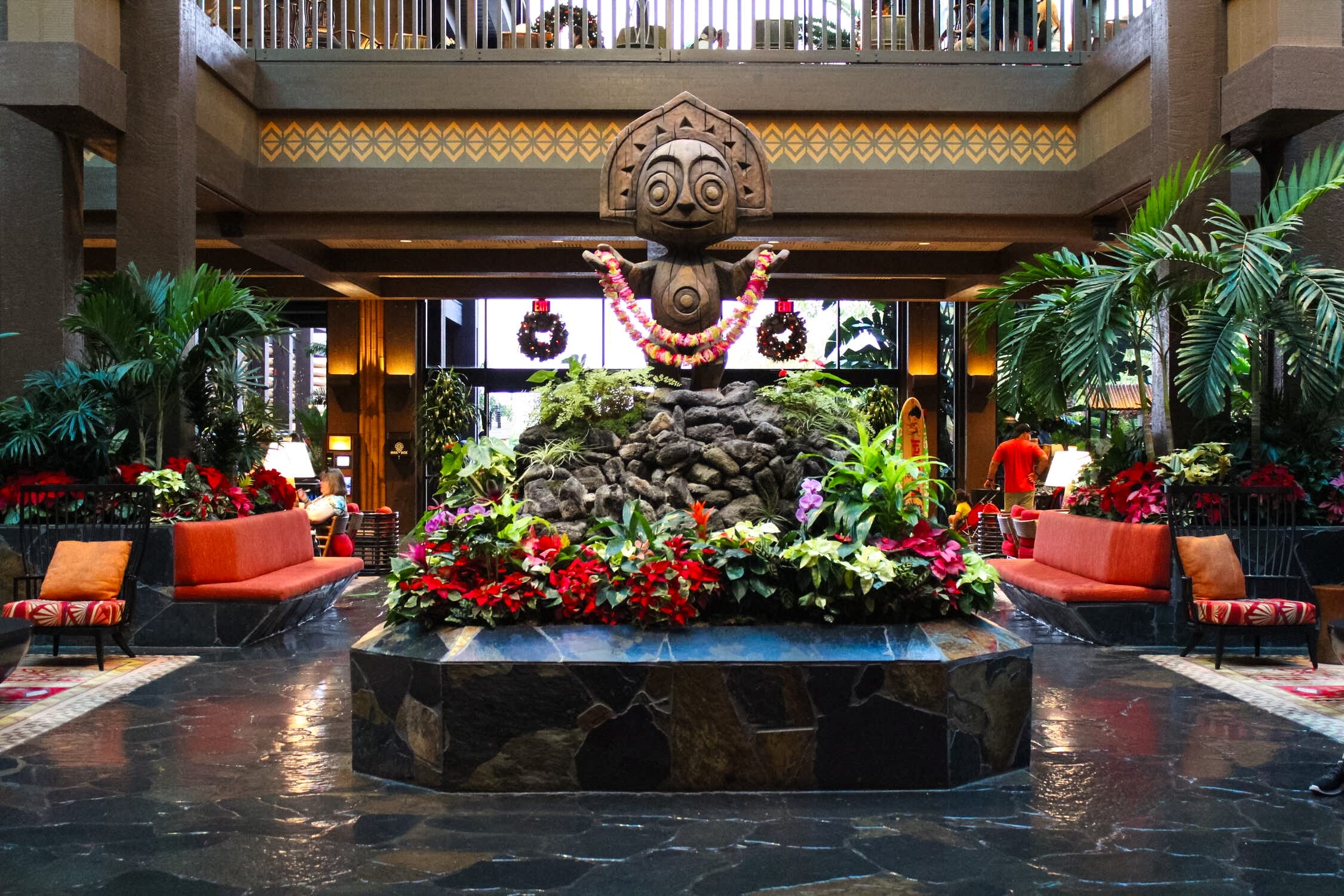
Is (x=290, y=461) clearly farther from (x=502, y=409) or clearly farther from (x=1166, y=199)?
(x=1166, y=199)

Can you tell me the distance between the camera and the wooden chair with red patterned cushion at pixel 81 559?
256 inches

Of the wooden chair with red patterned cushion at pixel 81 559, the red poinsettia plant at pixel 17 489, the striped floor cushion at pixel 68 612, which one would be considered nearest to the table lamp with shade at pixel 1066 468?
the wooden chair with red patterned cushion at pixel 81 559

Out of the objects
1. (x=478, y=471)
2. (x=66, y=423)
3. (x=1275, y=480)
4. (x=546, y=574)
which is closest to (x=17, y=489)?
(x=66, y=423)

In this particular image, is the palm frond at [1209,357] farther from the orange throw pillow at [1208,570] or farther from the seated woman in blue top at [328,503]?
the seated woman in blue top at [328,503]

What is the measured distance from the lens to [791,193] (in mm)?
10375

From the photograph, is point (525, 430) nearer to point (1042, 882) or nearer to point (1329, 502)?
point (1042, 882)

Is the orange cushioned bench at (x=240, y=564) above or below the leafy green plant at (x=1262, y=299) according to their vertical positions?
below

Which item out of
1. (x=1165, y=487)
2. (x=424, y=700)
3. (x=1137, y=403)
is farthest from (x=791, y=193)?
(x=424, y=700)

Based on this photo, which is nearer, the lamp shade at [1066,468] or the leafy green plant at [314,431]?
the lamp shade at [1066,468]

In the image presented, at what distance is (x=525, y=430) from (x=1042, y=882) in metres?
3.61

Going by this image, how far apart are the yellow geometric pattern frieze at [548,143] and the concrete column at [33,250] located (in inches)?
92.1

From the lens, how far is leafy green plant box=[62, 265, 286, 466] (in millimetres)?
7586

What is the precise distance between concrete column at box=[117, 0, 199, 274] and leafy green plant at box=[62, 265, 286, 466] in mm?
559

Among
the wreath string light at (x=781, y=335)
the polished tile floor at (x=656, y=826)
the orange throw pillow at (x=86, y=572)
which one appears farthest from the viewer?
the wreath string light at (x=781, y=335)
